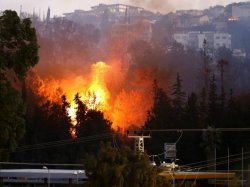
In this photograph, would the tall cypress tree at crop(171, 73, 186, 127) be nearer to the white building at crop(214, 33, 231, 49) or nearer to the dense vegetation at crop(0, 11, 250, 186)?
the dense vegetation at crop(0, 11, 250, 186)

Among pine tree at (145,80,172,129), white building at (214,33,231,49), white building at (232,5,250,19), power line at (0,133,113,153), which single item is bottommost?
power line at (0,133,113,153)

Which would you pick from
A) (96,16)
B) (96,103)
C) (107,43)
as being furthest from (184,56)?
(96,16)

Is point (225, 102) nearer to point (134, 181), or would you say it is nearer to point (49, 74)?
point (49, 74)

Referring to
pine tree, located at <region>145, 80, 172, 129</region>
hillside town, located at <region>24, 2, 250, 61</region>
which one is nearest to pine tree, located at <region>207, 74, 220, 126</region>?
pine tree, located at <region>145, 80, 172, 129</region>

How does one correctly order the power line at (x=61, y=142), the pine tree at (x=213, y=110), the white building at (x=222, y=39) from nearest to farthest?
the power line at (x=61, y=142) → the pine tree at (x=213, y=110) → the white building at (x=222, y=39)

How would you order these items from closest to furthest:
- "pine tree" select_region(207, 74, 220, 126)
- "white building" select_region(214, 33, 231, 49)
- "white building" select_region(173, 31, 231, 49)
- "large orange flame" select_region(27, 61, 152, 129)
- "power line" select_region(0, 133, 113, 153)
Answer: "power line" select_region(0, 133, 113, 153), "pine tree" select_region(207, 74, 220, 126), "large orange flame" select_region(27, 61, 152, 129), "white building" select_region(214, 33, 231, 49), "white building" select_region(173, 31, 231, 49)

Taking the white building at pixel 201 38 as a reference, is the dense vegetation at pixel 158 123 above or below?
below

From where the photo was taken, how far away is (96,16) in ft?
503

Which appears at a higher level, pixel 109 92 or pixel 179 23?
pixel 179 23

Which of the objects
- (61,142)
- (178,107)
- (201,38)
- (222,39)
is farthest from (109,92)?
A: (201,38)

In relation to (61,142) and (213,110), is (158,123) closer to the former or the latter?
(213,110)

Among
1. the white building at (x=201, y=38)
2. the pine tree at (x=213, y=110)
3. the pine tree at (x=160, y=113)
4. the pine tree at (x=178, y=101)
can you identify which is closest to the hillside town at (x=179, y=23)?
the white building at (x=201, y=38)

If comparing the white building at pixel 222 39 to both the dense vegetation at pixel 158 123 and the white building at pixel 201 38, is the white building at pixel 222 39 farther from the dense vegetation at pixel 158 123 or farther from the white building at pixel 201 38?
the dense vegetation at pixel 158 123

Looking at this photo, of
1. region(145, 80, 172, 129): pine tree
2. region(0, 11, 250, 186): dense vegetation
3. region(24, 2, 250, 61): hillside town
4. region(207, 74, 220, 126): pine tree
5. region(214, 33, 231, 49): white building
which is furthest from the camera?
region(214, 33, 231, 49): white building
